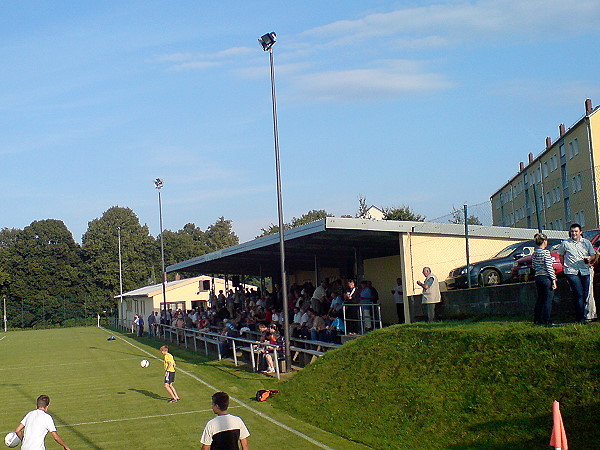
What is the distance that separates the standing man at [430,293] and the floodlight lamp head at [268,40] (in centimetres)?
790

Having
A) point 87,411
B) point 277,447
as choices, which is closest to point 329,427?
point 277,447

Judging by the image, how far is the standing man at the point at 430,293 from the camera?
16891 mm

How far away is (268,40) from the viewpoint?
1973 centimetres

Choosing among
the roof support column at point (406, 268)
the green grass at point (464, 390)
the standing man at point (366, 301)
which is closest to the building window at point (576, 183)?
the green grass at point (464, 390)

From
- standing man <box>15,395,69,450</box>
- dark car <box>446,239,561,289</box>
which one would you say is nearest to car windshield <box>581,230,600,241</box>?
dark car <box>446,239,561,289</box>

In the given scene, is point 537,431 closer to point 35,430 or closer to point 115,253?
point 35,430

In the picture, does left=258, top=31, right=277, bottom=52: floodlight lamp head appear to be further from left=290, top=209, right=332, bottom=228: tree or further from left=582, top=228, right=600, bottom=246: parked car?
left=290, top=209, right=332, bottom=228: tree

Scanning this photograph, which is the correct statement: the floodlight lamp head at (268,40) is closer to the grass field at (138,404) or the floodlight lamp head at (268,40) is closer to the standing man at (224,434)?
Answer: the grass field at (138,404)

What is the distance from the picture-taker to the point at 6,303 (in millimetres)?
83750

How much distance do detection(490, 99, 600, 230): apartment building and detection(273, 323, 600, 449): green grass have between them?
4439mm

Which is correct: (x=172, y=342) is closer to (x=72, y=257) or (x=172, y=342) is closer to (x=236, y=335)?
(x=236, y=335)

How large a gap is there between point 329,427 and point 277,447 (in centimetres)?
153

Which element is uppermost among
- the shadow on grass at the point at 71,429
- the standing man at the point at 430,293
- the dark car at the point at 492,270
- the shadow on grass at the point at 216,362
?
the dark car at the point at 492,270

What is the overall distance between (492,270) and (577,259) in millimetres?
8398
